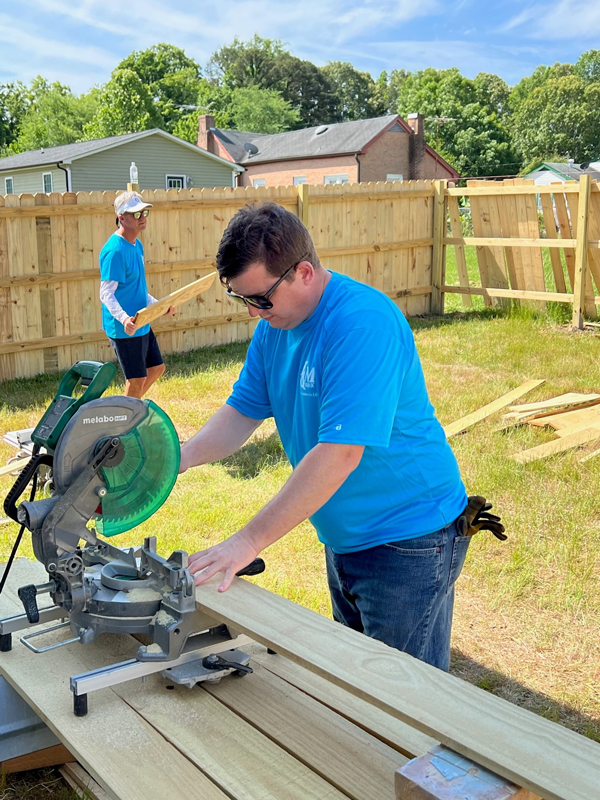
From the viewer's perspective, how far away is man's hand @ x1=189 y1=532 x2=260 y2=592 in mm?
2100

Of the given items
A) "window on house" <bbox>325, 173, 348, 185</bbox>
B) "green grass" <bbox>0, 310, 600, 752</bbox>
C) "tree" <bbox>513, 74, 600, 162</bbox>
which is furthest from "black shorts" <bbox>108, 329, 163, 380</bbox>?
"tree" <bbox>513, 74, 600, 162</bbox>

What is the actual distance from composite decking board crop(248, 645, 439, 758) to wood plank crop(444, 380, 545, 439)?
473 cm

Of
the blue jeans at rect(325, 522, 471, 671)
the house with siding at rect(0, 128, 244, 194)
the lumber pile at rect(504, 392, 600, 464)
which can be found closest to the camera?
the blue jeans at rect(325, 522, 471, 671)

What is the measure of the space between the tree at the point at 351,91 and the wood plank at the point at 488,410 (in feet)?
333

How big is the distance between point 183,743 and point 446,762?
2.30 feet

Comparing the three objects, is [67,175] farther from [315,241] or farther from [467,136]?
[467,136]

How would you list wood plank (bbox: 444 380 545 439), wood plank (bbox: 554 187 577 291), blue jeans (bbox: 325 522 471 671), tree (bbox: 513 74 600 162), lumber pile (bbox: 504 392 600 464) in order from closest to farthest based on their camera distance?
blue jeans (bbox: 325 522 471 671) → lumber pile (bbox: 504 392 600 464) → wood plank (bbox: 444 380 545 439) → wood plank (bbox: 554 187 577 291) → tree (bbox: 513 74 600 162)

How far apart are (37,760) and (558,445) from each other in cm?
507

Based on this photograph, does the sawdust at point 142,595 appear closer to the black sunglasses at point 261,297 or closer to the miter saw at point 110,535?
the miter saw at point 110,535

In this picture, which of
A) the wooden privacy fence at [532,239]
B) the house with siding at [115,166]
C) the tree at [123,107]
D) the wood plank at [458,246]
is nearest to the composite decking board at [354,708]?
the wooden privacy fence at [532,239]

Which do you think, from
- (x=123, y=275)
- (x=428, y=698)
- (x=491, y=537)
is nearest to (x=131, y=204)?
(x=123, y=275)

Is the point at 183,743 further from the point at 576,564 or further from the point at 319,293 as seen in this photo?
the point at 576,564

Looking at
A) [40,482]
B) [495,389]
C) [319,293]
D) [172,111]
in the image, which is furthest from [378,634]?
[172,111]

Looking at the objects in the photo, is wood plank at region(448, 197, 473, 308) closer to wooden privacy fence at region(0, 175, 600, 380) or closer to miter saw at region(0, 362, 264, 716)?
wooden privacy fence at region(0, 175, 600, 380)
